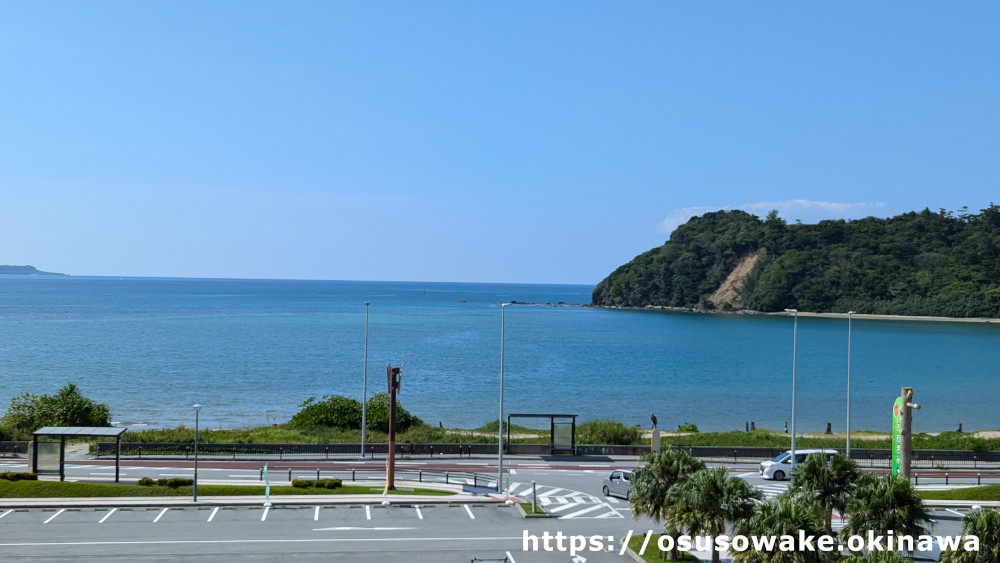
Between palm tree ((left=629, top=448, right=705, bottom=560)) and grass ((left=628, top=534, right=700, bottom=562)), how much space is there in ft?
3.06

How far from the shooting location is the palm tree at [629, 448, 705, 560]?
78.5ft

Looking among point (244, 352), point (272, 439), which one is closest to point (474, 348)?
point (244, 352)

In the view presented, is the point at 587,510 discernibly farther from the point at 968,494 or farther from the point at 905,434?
the point at 968,494

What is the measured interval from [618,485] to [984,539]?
1874cm

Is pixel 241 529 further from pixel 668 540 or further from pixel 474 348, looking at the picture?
pixel 474 348

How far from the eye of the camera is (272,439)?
5025 cm

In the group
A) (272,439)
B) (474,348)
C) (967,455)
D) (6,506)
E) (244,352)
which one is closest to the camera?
(6,506)

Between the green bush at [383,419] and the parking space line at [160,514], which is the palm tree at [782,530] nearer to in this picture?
the parking space line at [160,514]

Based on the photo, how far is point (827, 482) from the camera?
23766 millimetres

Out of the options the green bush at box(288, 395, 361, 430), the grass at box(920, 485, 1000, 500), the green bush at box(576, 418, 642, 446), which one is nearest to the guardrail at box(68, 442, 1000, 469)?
the green bush at box(576, 418, 642, 446)

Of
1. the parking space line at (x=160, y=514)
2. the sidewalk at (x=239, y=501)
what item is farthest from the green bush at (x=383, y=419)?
the parking space line at (x=160, y=514)

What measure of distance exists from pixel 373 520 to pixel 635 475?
33.9ft

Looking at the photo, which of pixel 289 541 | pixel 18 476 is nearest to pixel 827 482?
pixel 289 541

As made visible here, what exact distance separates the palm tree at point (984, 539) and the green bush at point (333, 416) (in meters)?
42.9
